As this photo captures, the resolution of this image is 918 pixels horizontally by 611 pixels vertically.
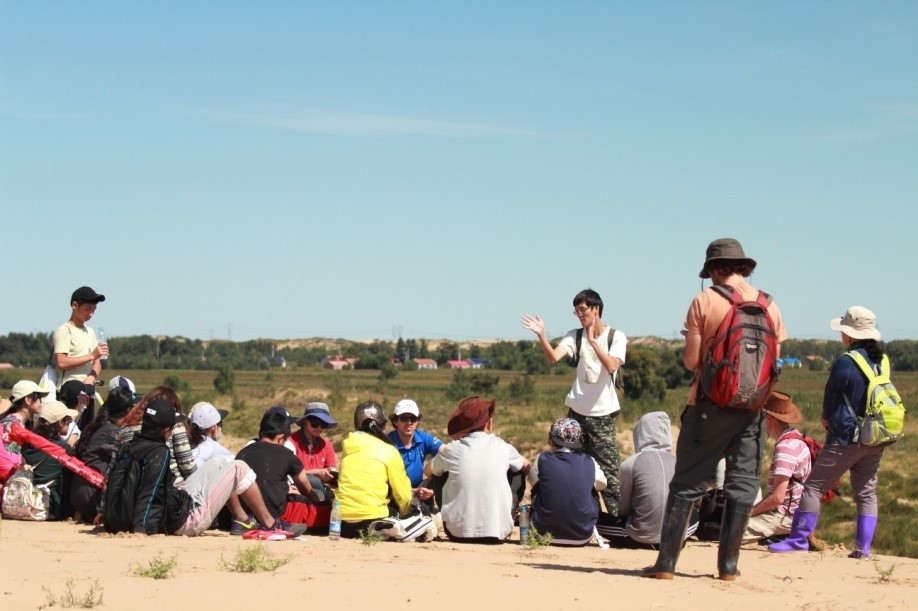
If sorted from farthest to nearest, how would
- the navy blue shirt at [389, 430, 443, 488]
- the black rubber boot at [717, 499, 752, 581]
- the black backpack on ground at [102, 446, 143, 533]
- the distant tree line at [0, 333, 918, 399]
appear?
1. the distant tree line at [0, 333, 918, 399]
2. the navy blue shirt at [389, 430, 443, 488]
3. the black backpack on ground at [102, 446, 143, 533]
4. the black rubber boot at [717, 499, 752, 581]

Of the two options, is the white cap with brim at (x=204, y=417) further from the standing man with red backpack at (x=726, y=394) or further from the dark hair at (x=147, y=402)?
the standing man with red backpack at (x=726, y=394)

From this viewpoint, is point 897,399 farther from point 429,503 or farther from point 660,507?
point 429,503

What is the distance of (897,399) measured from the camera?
827 cm

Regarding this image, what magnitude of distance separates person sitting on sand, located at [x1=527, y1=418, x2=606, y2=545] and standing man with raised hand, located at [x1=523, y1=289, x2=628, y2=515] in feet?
1.60

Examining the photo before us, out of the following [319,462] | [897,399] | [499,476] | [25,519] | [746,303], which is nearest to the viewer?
[746,303]

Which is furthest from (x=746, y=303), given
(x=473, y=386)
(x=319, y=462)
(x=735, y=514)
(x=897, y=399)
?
(x=473, y=386)

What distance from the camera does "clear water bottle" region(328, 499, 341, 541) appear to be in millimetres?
9023

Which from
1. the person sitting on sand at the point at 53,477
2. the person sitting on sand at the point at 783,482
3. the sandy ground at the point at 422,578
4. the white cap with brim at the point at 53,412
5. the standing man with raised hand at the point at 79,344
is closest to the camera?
the sandy ground at the point at 422,578

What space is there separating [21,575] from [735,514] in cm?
379

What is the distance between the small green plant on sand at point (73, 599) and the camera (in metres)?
5.66

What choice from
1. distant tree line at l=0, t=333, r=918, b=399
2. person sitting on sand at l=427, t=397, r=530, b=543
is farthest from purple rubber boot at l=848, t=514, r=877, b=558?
distant tree line at l=0, t=333, r=918, b=399

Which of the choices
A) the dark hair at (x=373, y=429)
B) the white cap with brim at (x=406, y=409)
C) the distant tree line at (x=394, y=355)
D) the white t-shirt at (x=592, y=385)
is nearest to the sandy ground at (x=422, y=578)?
Result: the dark hair at (x=373, y=429)

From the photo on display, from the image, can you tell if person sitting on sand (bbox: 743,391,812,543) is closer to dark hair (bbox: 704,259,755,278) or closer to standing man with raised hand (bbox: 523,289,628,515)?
standing man with raised hand (bbox: 523,289,628,515)

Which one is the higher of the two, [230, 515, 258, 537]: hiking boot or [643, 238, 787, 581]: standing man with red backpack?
[643, 238, 787, 581]: standing man with red backpack
